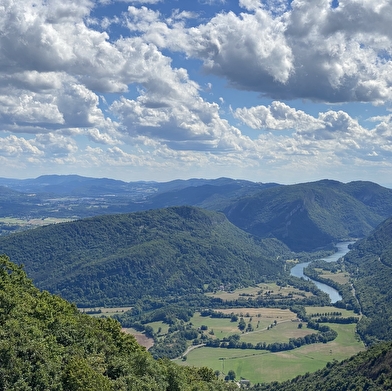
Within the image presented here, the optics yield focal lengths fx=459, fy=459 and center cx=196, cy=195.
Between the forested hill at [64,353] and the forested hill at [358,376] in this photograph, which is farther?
the forested hill at [358,376]

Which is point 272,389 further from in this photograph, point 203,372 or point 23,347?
point 23,347

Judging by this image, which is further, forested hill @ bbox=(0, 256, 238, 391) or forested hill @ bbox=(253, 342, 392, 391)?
forested hill @ bbox=(253, 342, 392, 391)

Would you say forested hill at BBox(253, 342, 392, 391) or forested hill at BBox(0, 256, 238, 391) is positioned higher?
forested hill at BBox(0, 256, 238, 391)

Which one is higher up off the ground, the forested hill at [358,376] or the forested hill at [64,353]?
the forested hill at [64,353]

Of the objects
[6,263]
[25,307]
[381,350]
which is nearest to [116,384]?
[25,307]
